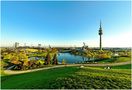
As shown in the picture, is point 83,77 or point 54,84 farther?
point 83,77

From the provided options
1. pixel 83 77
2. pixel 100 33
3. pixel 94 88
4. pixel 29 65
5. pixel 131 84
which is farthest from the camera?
pixel 100 33

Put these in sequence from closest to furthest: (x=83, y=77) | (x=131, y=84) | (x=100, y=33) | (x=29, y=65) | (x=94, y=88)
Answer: (x=94, y=88)
(x=131, y=84)
(x=83, y=77)
(x=29, y=65)
(x=100, y=33)

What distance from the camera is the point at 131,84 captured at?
56.6 feet

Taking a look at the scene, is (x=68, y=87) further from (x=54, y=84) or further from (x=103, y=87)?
(x=103, y=87)

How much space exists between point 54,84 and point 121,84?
6765mm

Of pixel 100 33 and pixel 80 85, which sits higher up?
pixel 100 33

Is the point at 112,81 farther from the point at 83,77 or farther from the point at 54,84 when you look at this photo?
the point at 54,84

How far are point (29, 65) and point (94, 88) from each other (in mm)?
43147

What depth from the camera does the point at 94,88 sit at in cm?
1616

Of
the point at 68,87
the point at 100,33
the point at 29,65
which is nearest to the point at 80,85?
the point at 68,87

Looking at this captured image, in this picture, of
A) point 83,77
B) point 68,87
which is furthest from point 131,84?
point 68,87

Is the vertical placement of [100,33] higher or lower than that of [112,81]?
higher

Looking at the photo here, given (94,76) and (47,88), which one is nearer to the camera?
(47,88)

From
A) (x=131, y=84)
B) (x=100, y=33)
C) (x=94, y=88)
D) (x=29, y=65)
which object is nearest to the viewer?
(x=94, y=88)
